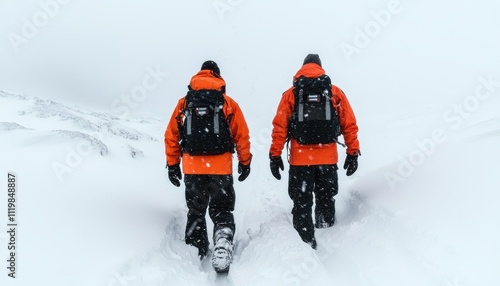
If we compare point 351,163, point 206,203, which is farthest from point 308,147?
point 206,203

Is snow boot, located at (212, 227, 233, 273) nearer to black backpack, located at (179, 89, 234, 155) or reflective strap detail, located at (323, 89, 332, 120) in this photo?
black backpack, located at (179, 89, 234, 155)

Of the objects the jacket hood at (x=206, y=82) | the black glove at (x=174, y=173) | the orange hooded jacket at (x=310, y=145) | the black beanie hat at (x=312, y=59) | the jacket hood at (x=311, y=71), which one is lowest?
the black glove at (x=174, y=173)

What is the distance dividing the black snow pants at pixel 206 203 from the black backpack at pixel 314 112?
3.37 ft

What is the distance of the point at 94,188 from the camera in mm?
4941

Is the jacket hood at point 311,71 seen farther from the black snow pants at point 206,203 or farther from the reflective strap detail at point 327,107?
the black snow pants at point 206,203

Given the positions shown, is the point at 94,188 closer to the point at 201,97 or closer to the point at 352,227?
the point at 201,97

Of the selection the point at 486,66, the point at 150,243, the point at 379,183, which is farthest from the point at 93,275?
the point at 486,66

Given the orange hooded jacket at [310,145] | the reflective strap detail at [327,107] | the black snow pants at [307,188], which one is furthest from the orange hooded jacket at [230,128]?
the reflective strap detail at [327,107]

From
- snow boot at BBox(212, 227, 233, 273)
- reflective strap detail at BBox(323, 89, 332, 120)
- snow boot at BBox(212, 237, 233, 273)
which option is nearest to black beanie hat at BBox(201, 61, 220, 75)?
reflective strap detail at BBox(323, 89, 332, 120)

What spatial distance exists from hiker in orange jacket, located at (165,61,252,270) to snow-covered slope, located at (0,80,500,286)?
408 millimetres

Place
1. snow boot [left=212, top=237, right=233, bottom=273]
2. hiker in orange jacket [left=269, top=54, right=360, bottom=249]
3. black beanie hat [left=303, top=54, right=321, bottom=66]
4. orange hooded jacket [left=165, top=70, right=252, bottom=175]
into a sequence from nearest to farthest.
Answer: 1. snow boot [left=212, top=237, right=233, bottom=273]
2. orange hooded jacket [left=165, top=70, right=252, bottom=175]
3. hiker in orange jacket [left=269, top=54, right=360, bottom=249]
4. black beanie hat [left=303, top=54, right=321, bottom=66]

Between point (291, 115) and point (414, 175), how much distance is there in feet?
5.90

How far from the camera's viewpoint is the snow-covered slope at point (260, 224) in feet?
11.2

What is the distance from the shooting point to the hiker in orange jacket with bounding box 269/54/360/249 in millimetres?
4738
